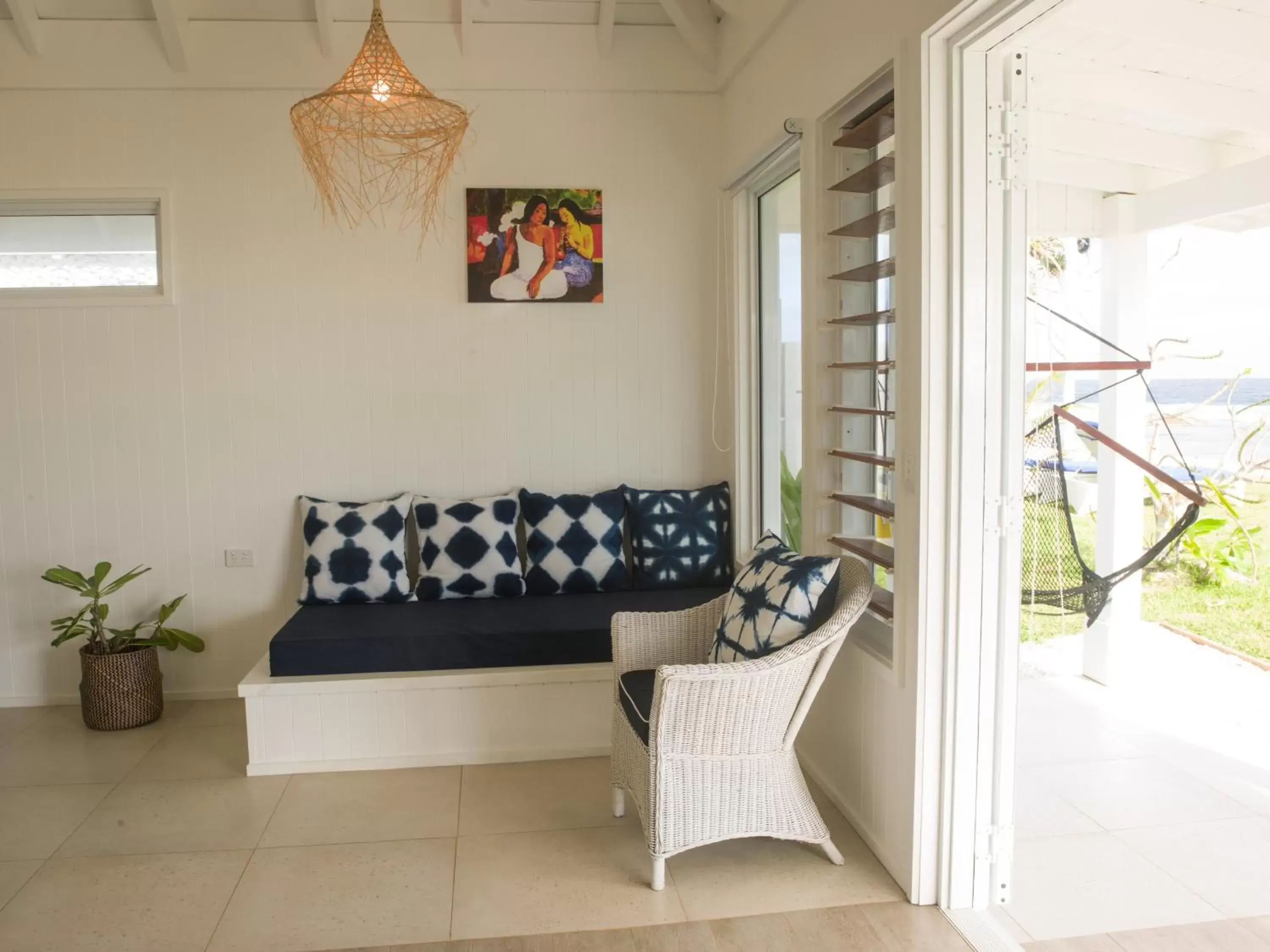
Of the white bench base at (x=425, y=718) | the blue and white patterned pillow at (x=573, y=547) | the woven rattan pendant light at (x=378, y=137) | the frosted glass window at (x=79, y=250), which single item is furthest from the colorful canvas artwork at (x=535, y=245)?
the white bench base at (x=425, y=718)

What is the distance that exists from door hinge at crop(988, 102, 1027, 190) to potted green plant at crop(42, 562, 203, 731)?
11.5 feet

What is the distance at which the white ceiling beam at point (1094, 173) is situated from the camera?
4094mm

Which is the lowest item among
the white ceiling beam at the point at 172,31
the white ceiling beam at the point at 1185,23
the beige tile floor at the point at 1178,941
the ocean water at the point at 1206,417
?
the beige tile floor at the point at 1178,941

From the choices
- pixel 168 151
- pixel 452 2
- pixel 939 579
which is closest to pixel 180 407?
pixel 168 151

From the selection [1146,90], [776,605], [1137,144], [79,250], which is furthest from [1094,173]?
[79,250]

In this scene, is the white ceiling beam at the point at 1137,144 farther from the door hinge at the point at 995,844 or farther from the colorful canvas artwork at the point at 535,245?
the door hinge at the point at 995,844

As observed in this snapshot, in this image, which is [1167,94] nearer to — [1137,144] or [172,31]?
[1137,144]

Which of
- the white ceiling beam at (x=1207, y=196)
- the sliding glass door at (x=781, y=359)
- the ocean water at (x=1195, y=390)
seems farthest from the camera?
the sliding glass door at (x=781, y=359)

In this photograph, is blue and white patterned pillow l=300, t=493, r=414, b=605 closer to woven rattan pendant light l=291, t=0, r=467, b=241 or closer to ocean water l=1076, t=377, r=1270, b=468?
woven rattan pendant light l=291, t=0, r=467, b=241

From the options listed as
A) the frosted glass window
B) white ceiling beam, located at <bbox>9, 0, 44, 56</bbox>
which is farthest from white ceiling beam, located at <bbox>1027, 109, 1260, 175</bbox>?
white ceiling beam, located at <bbox>9, 0, 44, 56</bbox>

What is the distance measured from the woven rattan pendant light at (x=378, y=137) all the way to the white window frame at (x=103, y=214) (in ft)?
2.19

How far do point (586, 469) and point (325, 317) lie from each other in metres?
1.29

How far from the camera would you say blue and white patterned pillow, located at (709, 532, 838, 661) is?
9.46ft

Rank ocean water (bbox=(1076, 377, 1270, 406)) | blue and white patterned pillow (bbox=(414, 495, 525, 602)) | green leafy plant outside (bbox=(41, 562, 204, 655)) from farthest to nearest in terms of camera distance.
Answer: blue and white patterned pillow (bbox=(414, 495, 525, 602)), green leafy plant outside (bbox=(41, 562, 204, 655)), ocean water (bbox=(1076, 377, 1270, 406))
